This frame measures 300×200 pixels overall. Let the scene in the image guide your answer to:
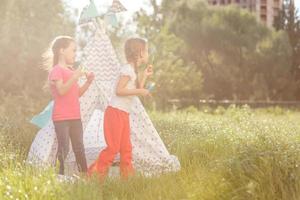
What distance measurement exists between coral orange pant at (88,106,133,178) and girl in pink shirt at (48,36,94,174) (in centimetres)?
26

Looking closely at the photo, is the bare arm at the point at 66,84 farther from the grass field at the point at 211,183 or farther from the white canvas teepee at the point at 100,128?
the grass field at the point at 211,183

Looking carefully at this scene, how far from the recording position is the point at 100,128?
31.0ft

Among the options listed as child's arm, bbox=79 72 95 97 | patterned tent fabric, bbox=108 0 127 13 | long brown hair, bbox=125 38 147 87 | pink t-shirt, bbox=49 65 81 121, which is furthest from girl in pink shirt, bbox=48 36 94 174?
patterned tent fabric, bbox=108 0 127 13

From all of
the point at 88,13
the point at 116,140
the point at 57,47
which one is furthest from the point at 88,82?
the point at 88,13

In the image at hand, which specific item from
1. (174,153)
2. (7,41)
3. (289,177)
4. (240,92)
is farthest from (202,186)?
(240,92)

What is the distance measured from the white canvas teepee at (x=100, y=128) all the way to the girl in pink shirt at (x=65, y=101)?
342mm

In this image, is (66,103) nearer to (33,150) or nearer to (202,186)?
(33,150)

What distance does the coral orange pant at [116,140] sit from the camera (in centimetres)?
758

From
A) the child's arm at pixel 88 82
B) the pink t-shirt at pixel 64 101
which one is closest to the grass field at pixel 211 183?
the pink t-shirt at pixel 64 101

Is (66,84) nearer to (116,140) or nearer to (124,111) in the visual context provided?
(124,111)

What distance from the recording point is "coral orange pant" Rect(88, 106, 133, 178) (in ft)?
24.9

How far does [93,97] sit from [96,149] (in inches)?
38.8

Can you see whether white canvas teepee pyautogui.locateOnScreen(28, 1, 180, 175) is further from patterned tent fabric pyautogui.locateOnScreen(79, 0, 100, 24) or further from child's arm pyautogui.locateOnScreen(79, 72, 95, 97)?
child's arm pyautogui.locateOnScreen(79, 72, 95, 97)

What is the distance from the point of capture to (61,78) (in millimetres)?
7566
